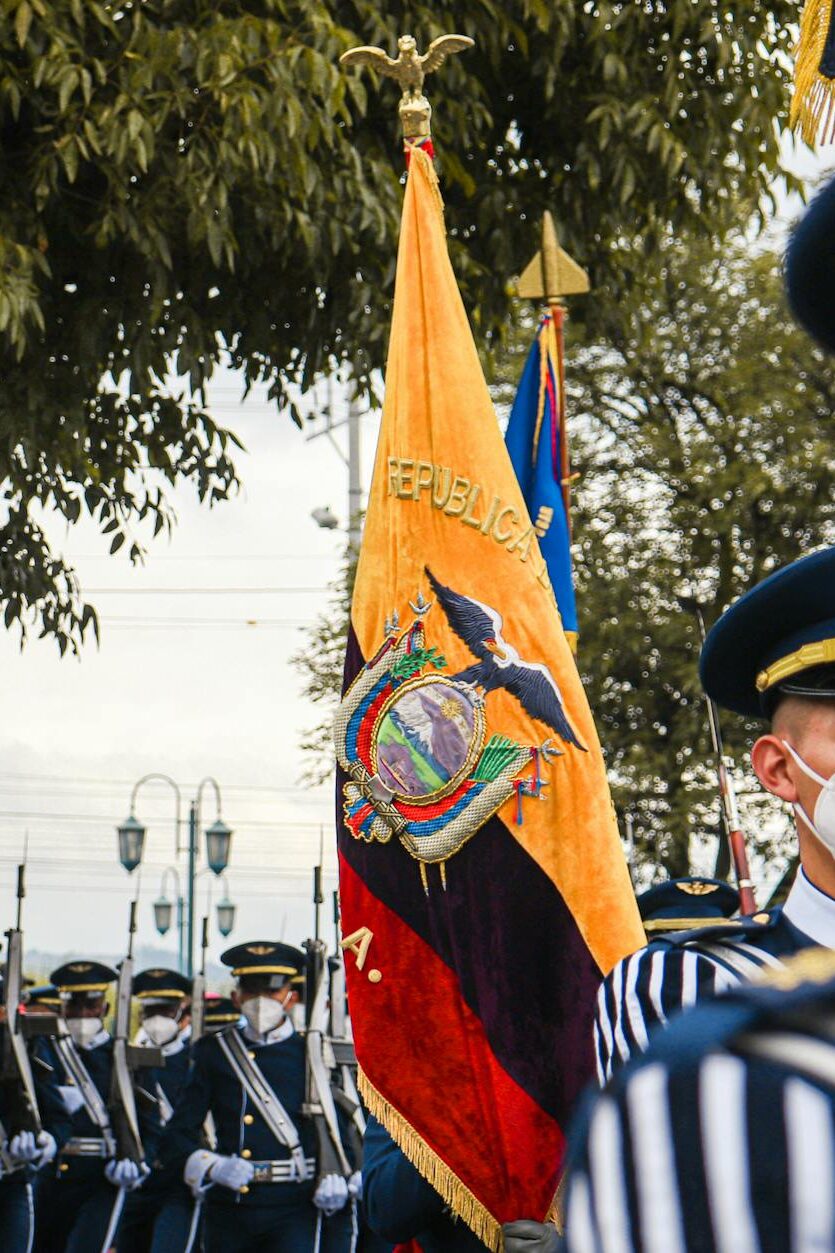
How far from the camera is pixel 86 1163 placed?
10.5 metres

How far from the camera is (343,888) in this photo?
4.03 m

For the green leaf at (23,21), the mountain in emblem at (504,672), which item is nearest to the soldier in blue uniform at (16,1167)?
the green leaf at (23,21)

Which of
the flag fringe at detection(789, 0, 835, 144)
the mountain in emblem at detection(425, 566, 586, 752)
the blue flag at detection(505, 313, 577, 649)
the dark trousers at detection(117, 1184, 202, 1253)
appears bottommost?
the dark trousers at detection(117, 1184, 202, 1253)

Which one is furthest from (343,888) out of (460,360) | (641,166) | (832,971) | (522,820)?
(641,166)

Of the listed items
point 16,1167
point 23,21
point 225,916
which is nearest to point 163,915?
point 225,916

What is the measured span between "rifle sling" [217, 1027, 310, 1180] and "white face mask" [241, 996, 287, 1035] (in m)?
0.21

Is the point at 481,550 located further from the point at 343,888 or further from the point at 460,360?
the point at 343,888

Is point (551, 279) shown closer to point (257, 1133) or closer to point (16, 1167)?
point (257, 1133)

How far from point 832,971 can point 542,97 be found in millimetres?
7528

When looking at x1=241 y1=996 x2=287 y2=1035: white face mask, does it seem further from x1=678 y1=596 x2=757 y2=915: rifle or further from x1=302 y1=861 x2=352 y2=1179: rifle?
x1=678 y1=596 x2=757 y2=915: rifle

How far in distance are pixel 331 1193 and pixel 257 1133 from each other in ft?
1.73

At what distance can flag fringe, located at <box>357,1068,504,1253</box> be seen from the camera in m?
3.60

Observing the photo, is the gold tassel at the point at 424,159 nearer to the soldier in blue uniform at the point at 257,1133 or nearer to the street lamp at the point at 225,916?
the soldier in blue uniform at the point at 257,1133

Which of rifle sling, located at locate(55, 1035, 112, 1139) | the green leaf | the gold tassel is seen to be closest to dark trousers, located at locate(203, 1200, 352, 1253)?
rifle sling, located at locate(55, 1035, 112, 1139)
